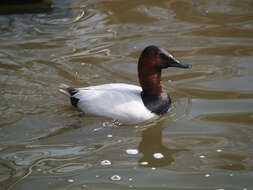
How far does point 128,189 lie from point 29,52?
330cm

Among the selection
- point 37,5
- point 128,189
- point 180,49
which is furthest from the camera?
point 37,5

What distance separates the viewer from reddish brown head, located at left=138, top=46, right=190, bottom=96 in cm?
477

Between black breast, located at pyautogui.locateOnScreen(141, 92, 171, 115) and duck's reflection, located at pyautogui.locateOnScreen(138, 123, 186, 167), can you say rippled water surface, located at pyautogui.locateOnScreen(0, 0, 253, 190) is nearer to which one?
duck's reflection, located at pyautogui.locateOnScreen(138, 123, 186, 167)

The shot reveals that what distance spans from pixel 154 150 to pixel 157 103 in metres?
0.63

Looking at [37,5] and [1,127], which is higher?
[37,5]

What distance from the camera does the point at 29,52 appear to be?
6457 millimetres

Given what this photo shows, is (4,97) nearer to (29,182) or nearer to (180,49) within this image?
(29,182)

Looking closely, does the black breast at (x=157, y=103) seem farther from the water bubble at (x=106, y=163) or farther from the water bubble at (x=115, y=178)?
the water bubble at (x=115, y=178)

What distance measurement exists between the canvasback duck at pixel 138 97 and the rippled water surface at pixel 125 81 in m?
0.11

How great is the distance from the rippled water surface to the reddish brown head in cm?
35

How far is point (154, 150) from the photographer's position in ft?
14.4

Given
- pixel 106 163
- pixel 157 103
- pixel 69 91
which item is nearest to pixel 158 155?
pixel 106 163

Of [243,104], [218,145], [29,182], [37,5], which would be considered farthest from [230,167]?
[37,5]

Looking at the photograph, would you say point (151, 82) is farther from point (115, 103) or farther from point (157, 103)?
point (115, 103)
